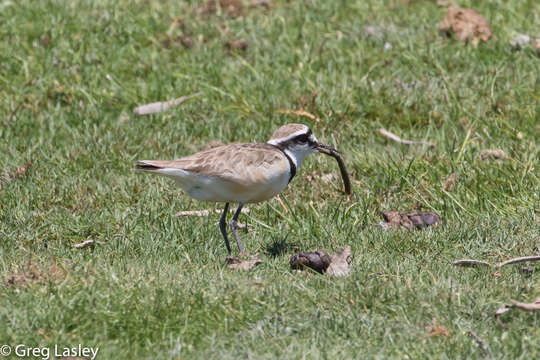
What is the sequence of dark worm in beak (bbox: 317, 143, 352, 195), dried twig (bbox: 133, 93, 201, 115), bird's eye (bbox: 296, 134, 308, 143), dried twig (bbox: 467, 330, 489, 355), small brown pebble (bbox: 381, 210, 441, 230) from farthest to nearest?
dried twig (bbox: 133, 93, 201, 115), dark worm in beak (bbox: 317, 143, 352, 195), small brown pebble (bbox: 381, 210, 441, 230), bird's eye (bbox: 296, 134, 308, 143), dried twig (bbox: 467, 330, 489, 355)

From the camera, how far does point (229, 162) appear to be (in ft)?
21.1

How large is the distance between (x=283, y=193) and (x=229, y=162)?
4.73 feet

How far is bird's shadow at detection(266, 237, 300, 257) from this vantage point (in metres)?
6.48

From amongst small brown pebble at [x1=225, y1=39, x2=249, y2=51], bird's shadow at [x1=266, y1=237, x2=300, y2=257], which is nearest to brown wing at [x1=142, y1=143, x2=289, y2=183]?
bird's shadow at [x1=266, y1=237, x2=300, y2=257]

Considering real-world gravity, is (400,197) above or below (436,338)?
below

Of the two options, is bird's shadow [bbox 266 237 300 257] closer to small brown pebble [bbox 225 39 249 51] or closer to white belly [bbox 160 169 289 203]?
white belly [bbox 160 169 289 203]

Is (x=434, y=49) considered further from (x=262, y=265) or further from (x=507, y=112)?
(x=262, y=265)

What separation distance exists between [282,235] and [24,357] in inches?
105

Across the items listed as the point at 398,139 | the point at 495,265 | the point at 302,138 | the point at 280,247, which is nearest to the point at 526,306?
the point at 495,265

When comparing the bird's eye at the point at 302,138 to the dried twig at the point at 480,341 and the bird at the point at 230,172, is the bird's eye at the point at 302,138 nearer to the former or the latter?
the bird at the point at 230,172

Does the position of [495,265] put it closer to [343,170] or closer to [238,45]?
[343,170]

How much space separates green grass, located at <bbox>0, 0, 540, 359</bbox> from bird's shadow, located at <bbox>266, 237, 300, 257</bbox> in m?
0.03

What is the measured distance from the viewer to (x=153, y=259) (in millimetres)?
6156

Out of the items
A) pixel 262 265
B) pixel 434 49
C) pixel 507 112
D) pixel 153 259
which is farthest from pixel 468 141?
pixel 153 259
